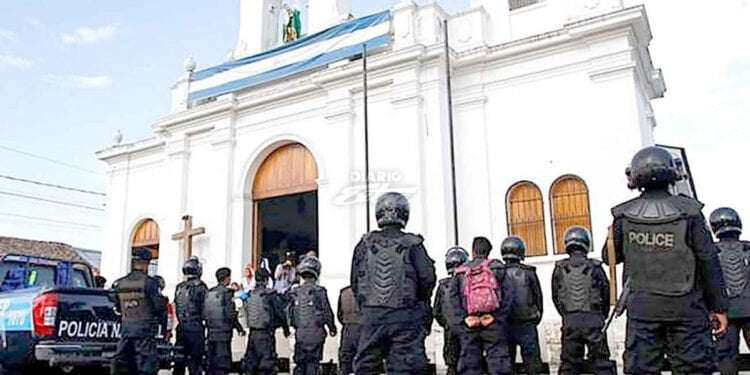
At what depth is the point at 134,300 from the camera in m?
7.49

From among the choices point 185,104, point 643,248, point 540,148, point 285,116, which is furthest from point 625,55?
point 185,104

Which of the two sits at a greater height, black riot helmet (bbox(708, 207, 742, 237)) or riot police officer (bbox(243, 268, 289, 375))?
black riot helmet (bbox(708, 207, 742, 237))

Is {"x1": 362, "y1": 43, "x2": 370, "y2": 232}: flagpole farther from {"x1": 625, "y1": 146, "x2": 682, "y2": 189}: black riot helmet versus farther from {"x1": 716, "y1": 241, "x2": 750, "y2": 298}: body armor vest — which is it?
{"x1": 625, "y1": 146, "x2": 682, "y2": 189}: black riot helmet

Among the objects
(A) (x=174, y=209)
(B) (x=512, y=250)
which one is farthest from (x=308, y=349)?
(A) (x=174, y=209)

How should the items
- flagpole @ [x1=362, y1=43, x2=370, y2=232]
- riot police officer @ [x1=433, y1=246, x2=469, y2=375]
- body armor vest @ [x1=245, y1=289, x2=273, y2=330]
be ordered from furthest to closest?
flagpole @ [x1=362, y1=43, x2=370, y2=232] < body armor vest @ [x1=245, y1=289, x2=273, y2=330] < riot police officer @ [x1=433, y1=246, x2=469, y2=375]

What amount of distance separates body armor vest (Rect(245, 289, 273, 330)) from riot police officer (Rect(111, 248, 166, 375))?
174 cm

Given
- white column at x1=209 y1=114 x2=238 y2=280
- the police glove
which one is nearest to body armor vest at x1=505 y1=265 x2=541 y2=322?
the police glove

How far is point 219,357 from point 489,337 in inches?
173

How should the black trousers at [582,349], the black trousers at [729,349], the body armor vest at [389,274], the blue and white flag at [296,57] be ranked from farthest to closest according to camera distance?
1. the blue and white flag at [296,57]
2. the black trousers at [582,349]
3. the black trousers at [729,349]
4. the body armor vest at [389,274]

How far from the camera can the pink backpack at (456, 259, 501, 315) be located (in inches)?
242

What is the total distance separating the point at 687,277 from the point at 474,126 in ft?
35.5

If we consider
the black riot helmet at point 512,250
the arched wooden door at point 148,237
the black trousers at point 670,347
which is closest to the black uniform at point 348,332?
the black riot helmet at point 512,250

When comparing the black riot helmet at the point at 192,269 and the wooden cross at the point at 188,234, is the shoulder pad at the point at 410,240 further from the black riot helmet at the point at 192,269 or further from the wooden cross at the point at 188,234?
the wooden cross at the point at 188,234

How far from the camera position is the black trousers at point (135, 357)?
732 cm
